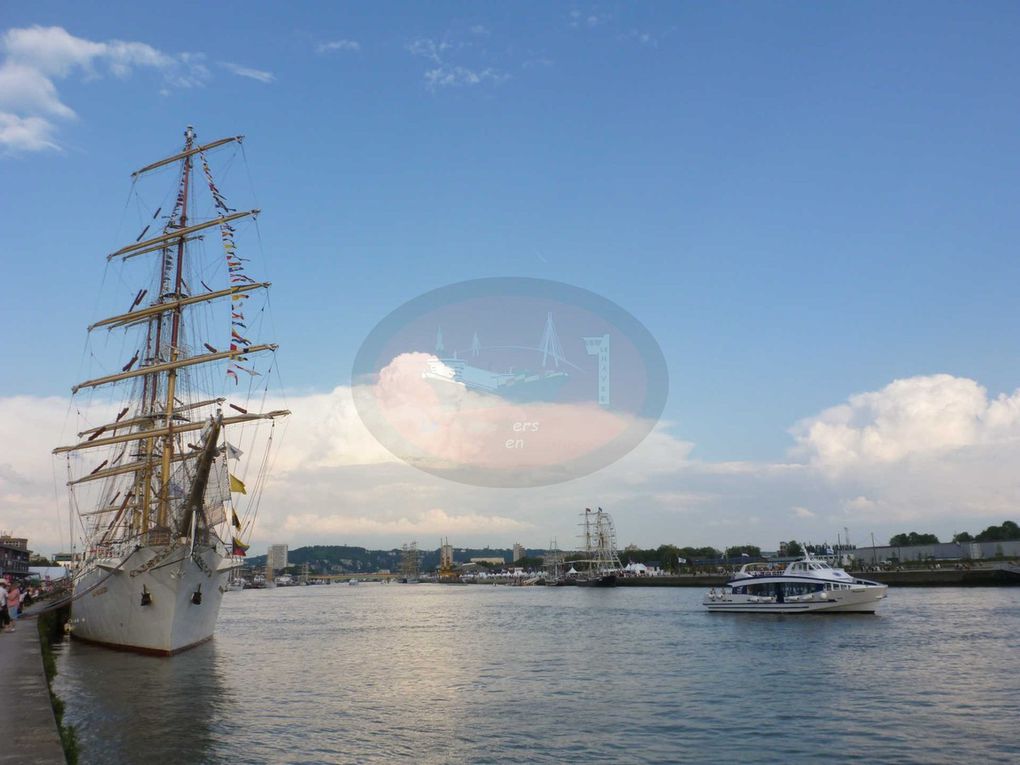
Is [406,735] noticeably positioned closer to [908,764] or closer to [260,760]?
[260,760]

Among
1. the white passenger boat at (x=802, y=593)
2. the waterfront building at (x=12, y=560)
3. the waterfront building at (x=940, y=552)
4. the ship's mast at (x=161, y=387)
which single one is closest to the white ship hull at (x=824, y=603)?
the white passenger boat at (x=802, y=593)

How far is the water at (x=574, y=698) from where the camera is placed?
74.8ft

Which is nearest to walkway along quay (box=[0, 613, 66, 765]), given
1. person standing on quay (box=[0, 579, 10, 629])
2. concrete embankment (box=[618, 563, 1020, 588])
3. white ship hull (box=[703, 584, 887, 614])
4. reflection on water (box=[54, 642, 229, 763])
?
reflection on water (box=[54, 642, 229, 763])

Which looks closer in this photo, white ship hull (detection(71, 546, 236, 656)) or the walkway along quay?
the walkway along quay

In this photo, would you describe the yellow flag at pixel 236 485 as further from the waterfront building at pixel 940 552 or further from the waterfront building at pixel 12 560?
the waterfront building at pixel 940 552

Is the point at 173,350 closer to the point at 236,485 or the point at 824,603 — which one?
the point at 236,485

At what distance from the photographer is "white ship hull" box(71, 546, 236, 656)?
1720 inches

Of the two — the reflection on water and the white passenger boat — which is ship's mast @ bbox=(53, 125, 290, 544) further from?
the white passenger boat

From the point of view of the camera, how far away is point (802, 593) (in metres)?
69.7

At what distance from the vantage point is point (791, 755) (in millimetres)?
21641

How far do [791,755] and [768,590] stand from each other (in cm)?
5426

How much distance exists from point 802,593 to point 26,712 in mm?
63861

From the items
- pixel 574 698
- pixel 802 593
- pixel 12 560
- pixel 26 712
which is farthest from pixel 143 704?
pixel 12 560

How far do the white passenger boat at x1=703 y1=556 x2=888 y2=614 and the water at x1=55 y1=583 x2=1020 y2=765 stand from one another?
29.7ft
